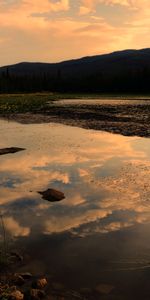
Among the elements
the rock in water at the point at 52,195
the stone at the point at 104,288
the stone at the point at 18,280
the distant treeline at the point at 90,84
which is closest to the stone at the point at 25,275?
the stone at the point at 18,280

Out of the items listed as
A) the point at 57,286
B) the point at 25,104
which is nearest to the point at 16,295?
the point at 57,286

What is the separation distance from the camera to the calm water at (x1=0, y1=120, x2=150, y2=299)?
294 inches

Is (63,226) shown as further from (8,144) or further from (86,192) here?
(8,144)

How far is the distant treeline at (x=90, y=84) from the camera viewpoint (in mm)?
149375

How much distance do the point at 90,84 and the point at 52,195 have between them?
16392 centimetres

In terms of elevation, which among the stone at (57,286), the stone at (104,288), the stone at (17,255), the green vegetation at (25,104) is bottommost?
the green vegetation at (25,104)

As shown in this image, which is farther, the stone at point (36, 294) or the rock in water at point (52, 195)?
the rock in water at point (52, 195)

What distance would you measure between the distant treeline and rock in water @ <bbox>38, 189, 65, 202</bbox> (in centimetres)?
13408

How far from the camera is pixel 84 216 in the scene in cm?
1052

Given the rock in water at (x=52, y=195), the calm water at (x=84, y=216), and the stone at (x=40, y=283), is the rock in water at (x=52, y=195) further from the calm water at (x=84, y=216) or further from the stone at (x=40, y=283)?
the stone at (x=40, y=283)

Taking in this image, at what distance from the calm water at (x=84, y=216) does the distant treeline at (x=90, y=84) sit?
12876cm

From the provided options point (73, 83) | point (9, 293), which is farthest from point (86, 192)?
point (73, 83)

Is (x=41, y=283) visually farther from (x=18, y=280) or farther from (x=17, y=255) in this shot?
(x=17, y=255)

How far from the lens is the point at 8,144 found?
24.8 meters
